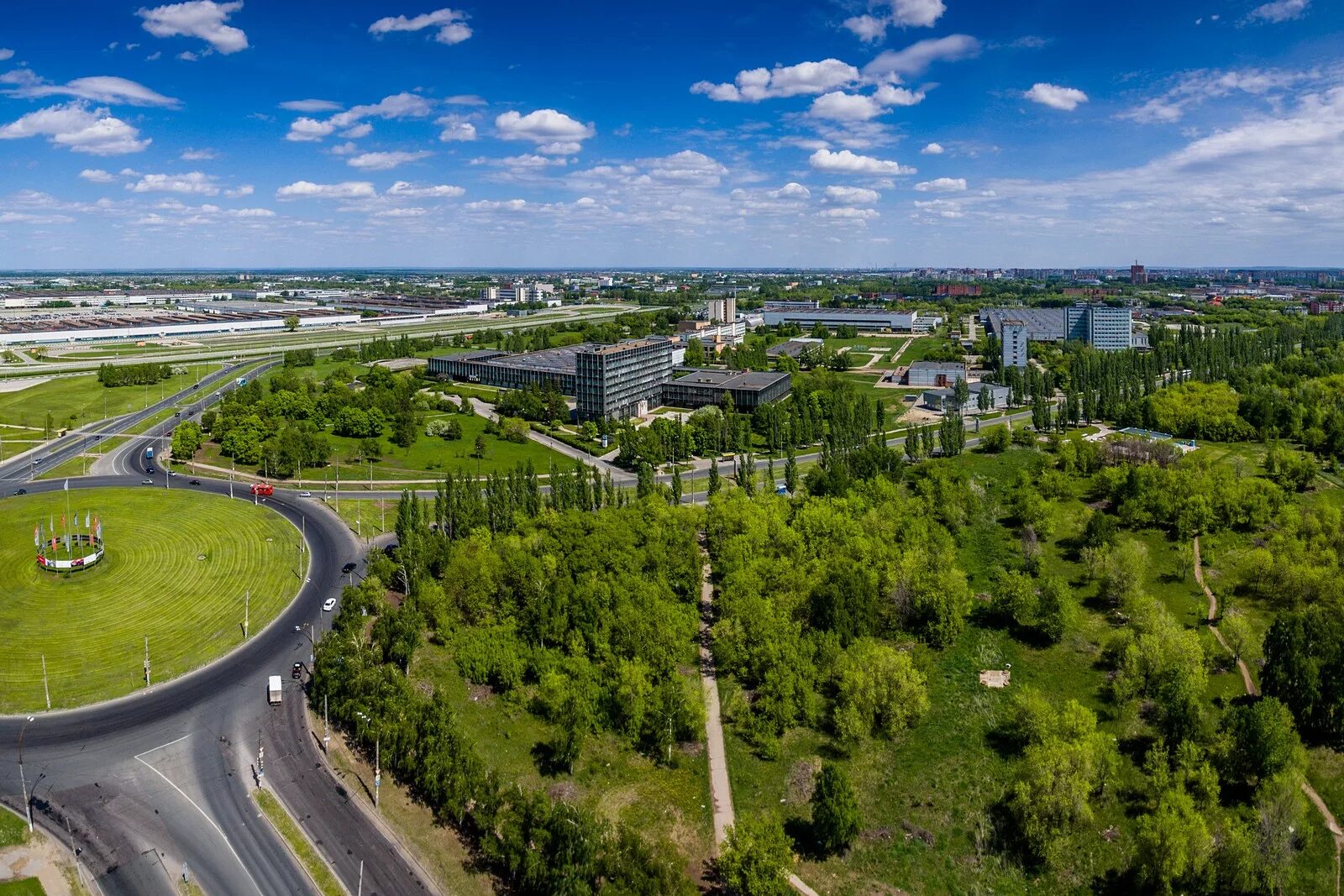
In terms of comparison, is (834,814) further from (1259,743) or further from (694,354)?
(694,354)

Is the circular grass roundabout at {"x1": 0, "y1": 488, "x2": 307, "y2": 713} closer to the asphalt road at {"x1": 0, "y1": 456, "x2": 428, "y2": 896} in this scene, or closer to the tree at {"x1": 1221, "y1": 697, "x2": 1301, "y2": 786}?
the asphalt road at {"x1": 0, "y1": 456, "x2": 428, "y2": 896}

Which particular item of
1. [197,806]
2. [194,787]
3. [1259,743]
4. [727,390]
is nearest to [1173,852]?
[1259,743]

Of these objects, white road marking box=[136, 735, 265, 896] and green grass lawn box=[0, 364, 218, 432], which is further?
green grass lawn box=[0, 364, 218, 432]

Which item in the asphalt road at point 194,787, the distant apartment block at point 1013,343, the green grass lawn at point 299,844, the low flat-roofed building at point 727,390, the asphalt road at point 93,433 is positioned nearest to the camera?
the green grass lawn at point 299,844

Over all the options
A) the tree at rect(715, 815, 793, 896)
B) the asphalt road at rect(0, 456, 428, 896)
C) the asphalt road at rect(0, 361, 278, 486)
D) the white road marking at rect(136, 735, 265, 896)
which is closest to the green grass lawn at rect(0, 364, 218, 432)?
the asphalt road at rect(0, 361, 278, 486)

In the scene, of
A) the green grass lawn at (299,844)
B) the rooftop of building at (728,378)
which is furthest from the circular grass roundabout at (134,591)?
the rooftop of building at (728,378)

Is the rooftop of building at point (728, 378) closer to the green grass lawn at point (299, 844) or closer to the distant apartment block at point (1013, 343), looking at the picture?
the distant apartment block at point (1013, 343)

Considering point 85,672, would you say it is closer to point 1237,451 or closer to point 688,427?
point 688,427
